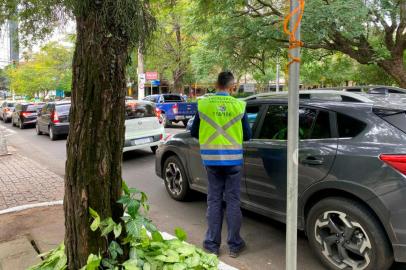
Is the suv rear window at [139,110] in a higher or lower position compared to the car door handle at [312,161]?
higher

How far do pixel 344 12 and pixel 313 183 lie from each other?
8219 millimetres

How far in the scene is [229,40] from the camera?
14.2m

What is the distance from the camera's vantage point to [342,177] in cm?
359

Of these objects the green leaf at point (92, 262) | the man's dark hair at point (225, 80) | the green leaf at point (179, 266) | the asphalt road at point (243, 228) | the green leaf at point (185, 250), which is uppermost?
the man's dark hair at point (225, 80)

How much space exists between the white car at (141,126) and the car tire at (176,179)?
146 inches

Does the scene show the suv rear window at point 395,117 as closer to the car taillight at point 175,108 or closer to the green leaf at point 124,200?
the green leaf at point 124,200

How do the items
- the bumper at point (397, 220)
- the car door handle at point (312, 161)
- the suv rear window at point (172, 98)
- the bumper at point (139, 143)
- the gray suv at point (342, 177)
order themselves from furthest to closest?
the suv rear window at point (172, 98), the bumper at point (139, 143), the car door handle at point (312, 161), the gray suv at point (342, 177), the bumper at point (397, 220)

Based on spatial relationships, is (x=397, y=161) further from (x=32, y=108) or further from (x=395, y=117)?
(x=32, y=108)

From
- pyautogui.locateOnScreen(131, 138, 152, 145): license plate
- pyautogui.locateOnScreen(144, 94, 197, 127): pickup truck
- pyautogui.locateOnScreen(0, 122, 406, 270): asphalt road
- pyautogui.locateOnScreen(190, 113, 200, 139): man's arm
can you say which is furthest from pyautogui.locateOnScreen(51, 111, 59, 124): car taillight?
pyautogui.locateOnScreen(190, 113, 200, 139): man's arm

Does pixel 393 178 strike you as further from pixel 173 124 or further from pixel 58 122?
pixel 173 124

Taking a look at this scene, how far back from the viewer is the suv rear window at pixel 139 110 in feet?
33.0

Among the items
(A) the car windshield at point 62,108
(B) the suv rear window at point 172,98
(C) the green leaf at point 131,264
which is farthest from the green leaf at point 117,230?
(B) the suv rear window at point 172,98

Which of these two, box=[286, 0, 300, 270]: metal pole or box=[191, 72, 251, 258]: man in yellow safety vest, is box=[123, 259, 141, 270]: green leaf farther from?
box=[191, 72, 251, 258]: man in yellow safety vest

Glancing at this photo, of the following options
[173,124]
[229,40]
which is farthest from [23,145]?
[229,40]
